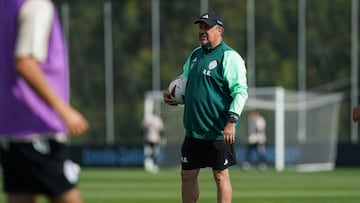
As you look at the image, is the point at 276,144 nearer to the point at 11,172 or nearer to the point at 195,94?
the point at 195,94

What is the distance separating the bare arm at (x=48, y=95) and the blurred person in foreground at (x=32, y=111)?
55 mm

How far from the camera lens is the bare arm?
20.2 ft

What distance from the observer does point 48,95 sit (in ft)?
20.3

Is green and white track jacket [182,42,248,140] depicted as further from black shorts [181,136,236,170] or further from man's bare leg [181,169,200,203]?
man's bare leg [181,169,200,203]

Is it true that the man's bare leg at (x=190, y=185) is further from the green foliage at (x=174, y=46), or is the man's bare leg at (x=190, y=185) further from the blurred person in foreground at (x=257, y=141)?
the green foliage at (x=174, y=46)

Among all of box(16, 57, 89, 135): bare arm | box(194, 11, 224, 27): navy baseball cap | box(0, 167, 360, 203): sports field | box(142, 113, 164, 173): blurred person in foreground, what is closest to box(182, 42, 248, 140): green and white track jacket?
box(194, 11, 224, 27): navy baseball cap

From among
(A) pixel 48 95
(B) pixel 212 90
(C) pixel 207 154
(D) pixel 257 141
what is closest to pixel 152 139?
(D) pixel 257 141

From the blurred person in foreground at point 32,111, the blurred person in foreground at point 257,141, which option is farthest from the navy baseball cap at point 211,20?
the blurred person in foreground at point 257,141

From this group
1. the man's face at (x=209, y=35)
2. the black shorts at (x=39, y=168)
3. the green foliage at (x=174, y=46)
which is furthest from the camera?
the green foliage at (x=174, y=46)

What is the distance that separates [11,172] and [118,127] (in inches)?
1628

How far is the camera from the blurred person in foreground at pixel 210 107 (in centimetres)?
1135

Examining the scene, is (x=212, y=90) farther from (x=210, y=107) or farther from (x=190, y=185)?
(x=190, y=185)

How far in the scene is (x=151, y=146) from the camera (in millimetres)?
40031

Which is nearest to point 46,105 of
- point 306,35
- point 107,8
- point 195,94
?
point 195,94
